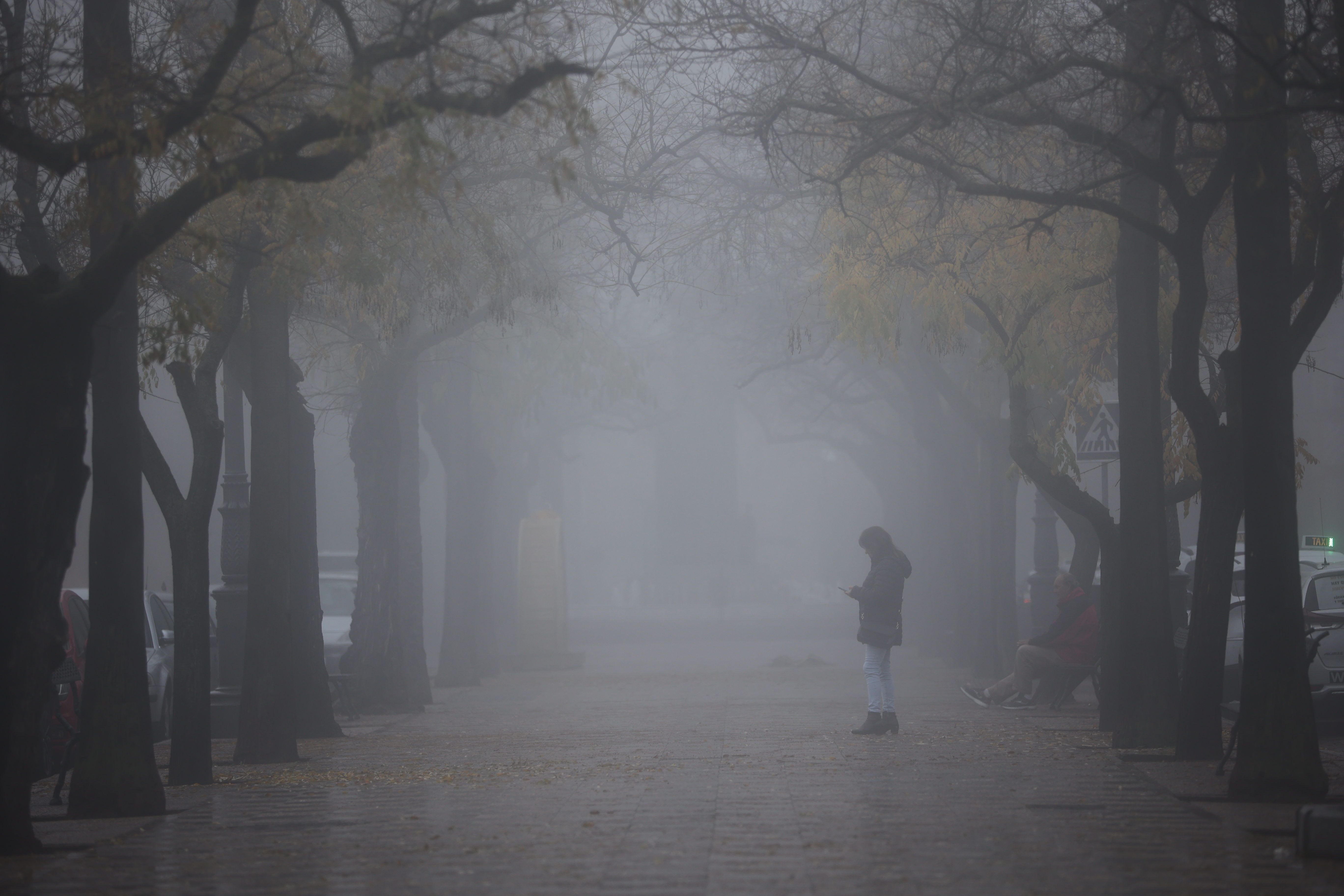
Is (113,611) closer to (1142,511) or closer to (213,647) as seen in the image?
(1142,511)

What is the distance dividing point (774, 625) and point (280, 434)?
30420 millimetres

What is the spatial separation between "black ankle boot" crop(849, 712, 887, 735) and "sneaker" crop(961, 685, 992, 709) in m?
3.97

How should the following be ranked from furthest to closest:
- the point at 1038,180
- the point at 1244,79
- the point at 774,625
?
1. the point at 774,625
2. the point at 1038,180
3. the point at 1244,79

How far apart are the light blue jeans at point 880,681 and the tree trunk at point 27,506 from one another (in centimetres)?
806

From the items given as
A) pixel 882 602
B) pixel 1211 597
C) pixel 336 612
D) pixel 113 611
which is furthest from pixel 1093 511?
pixel 336 612

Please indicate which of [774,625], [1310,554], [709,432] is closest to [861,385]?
[774,625]

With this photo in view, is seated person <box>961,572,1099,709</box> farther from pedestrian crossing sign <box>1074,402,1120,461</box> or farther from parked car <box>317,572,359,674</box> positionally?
parked car <box>317,572,359,674</box>

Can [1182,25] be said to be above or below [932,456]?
above

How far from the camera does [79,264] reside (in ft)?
43.9

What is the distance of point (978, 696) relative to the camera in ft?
63.1

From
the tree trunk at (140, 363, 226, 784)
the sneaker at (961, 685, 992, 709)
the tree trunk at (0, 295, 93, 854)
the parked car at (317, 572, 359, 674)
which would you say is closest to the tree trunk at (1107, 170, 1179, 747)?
the sneaker at (961, 685, 992, 709)

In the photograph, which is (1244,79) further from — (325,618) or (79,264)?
(325,618)

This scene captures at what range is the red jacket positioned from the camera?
17547 millimetres

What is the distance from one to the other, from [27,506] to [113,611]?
6.05 ft
